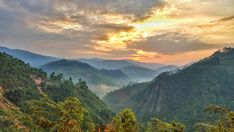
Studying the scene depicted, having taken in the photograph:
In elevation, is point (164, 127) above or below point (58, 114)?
below

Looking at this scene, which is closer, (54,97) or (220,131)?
(220,131)

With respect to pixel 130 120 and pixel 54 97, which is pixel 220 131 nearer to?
pixel 130 120

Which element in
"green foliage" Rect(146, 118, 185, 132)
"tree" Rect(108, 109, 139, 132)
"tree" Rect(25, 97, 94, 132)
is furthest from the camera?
"tree" Rect(108, 109, 139, 132)

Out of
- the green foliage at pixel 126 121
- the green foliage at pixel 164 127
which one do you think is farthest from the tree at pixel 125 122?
the green foliage at pixel 164 127

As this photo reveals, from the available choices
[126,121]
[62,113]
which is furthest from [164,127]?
[62,113]

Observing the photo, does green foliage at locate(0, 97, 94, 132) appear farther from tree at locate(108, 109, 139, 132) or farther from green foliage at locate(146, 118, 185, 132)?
green foliage at locate(146, 118, 185, 132)

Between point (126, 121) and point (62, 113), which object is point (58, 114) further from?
point (126, 121)

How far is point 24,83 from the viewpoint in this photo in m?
198

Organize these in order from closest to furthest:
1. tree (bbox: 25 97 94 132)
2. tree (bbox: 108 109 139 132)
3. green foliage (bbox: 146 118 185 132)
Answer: tree (bbox: 25 97 94 132) → green foliage (bbox: 146 118 185 132) → tree (bbox: 108 109 139 132)

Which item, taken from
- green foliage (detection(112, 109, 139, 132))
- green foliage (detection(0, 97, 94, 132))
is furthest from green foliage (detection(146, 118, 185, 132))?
green foliage (detection(0, 97, 94, 132))

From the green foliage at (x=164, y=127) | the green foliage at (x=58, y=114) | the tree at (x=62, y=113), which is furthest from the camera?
the green foliage at (x=164, y=127)

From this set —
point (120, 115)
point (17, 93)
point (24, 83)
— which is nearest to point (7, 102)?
point (17, 93)

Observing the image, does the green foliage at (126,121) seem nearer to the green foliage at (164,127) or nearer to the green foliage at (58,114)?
the green foliage at (164,127)

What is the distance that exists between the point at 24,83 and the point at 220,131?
610 ft
